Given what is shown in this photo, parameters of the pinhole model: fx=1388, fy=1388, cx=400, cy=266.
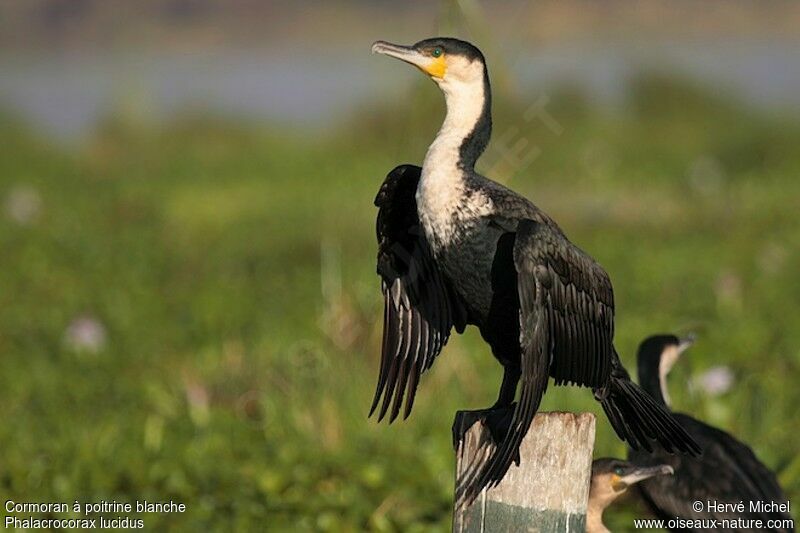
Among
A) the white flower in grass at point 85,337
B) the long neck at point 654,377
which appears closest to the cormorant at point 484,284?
the long neck at point 654,377

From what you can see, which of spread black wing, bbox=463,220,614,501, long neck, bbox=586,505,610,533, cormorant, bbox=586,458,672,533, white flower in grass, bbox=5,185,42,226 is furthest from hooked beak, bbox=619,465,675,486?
white flower in grass, bbox=5,185,42,226

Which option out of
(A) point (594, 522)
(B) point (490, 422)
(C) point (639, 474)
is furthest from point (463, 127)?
(A) point (594, 522)

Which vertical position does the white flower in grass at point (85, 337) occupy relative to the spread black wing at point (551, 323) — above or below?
above

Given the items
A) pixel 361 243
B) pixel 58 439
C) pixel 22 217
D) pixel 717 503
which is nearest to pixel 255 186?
pixel 22 217

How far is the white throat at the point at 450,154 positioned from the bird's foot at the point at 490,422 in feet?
1.49

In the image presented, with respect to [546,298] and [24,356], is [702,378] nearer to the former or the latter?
[546,298]

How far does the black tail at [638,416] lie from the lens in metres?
3.55

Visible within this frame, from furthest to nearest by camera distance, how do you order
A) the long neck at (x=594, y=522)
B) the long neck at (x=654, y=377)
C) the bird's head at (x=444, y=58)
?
the long neck at (x=654, y=377) → the long neck at (x=594, y=522) → the bird's head at (x=444, y=58)

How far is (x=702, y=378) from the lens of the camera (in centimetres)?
584

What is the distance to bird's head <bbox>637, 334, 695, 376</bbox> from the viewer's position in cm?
525

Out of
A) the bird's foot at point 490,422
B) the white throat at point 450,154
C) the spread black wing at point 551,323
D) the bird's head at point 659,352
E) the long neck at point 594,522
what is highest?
the white throat at point 450,154

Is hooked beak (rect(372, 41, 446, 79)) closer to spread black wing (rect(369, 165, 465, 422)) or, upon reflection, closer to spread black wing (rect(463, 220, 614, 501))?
spread black wing (rect(369, 165, 465, 422))

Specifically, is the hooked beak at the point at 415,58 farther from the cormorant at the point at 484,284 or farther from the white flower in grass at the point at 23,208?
the white flower in grass at the point at 23,208

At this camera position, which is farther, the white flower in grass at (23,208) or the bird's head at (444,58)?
the white flower in grass at (23,208)
